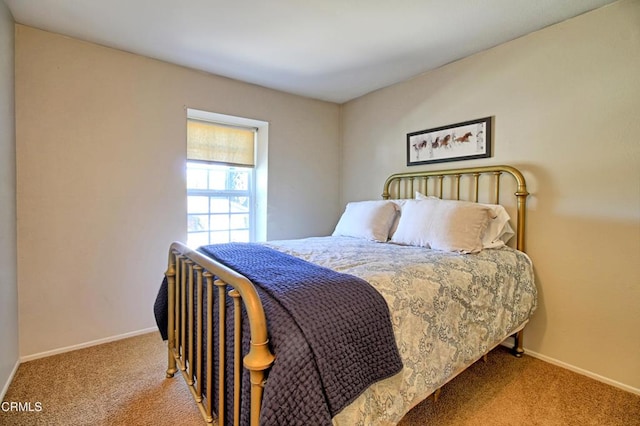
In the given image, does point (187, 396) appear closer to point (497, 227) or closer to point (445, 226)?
point (445, 226)

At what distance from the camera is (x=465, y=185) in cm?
252

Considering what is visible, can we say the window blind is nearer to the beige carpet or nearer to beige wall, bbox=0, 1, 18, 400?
beige wall, bbox=0, 1, 18, 400

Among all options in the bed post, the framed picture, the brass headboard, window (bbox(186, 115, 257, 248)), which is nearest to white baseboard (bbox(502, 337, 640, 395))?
the brass headboard

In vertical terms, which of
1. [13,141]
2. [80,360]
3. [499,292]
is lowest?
[80,360]

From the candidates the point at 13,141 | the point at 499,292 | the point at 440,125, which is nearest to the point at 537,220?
the point at 499,292

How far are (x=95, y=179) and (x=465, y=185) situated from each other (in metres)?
2.89

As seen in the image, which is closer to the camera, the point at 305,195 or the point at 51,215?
the point at 51,215

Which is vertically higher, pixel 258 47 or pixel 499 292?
pixel 258 47

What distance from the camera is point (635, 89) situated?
1.75 meters

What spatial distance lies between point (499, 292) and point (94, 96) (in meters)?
3.08

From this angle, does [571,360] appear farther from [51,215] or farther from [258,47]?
[51,215]

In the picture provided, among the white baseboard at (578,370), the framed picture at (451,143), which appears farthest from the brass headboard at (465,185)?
the white baseboard at (578,370)

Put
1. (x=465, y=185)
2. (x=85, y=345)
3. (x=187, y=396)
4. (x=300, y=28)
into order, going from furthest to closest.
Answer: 1. (x=465, y=185)
2. (x=85, y=345)
3. (x=300, y=28)
4. (x=187, y=396)

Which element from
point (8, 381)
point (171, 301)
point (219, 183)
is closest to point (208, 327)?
point (171, 301)
